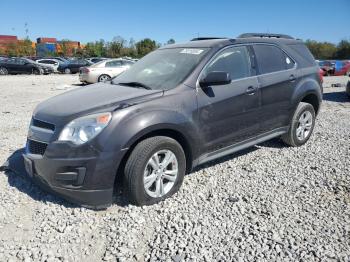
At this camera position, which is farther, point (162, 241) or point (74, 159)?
point (74, 159)

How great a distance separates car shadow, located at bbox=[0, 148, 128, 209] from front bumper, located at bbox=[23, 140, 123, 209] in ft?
1.12

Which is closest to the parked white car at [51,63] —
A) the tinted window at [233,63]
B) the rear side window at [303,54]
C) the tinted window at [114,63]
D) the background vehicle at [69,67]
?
the background vehicle at [69,67]

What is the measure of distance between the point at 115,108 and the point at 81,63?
29.9 metres

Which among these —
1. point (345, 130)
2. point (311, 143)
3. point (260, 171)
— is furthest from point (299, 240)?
point (345, 130)

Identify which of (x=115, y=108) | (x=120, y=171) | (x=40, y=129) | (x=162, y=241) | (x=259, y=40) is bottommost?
(x=162, y=241)

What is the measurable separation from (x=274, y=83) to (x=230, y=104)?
3.50 feet

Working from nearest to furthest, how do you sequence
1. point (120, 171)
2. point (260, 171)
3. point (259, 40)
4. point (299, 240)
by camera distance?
point (299, 240) → point (120, 171) → point (260, 171) → point (259, 40)

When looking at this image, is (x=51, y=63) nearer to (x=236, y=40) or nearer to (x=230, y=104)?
(x=236, y=40)

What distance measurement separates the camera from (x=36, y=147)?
3.65 meters

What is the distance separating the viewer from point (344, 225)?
10.9ft

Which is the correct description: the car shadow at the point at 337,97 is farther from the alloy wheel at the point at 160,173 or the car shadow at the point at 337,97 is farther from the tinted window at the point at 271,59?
the alloy wheel at the point at 160,173

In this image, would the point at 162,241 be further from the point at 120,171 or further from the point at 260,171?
the point at 260,171

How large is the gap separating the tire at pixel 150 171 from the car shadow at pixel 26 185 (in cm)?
31

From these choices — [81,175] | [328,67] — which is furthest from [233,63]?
[328,67]
